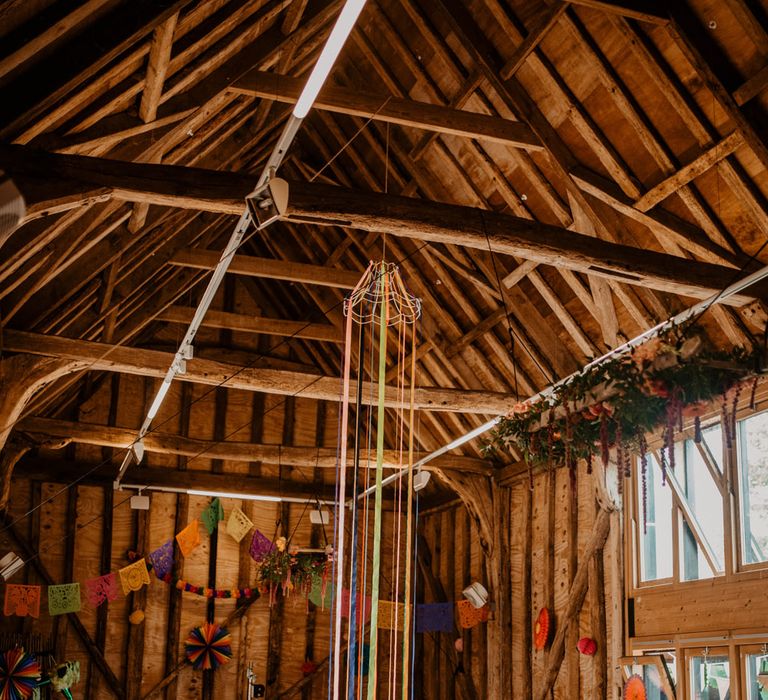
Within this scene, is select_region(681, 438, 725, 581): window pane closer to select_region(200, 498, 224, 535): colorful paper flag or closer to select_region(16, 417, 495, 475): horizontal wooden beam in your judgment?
select_region(16, 417, 495, 475): horizontal wooden beam

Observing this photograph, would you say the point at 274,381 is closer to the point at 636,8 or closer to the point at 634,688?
the point at 634,688

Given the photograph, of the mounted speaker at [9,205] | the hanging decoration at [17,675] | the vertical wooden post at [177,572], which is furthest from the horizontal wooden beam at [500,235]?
the hanging decoration at [17,675]

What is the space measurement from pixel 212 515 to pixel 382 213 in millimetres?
7604

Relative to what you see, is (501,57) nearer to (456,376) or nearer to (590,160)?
(590,160)

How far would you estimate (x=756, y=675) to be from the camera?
677cm

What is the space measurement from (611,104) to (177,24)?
130 inches

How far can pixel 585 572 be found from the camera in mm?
8891

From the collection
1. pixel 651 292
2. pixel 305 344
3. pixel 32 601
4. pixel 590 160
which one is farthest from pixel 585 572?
pixel 32 601

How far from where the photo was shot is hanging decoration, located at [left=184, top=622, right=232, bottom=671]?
11930 mm

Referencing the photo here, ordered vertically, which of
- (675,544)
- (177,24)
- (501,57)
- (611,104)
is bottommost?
(675,544)

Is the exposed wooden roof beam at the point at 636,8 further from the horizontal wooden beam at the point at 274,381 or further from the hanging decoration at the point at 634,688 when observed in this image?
the hanging decoration at the point at 634,688

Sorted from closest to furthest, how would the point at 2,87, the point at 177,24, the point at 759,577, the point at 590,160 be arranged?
1. the point at 2,87
2. the point at 177,24
3. the point at 759,577
4. the point at 590,160

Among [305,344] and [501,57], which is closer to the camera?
[501,57]

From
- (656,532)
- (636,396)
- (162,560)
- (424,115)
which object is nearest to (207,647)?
(162,560)
